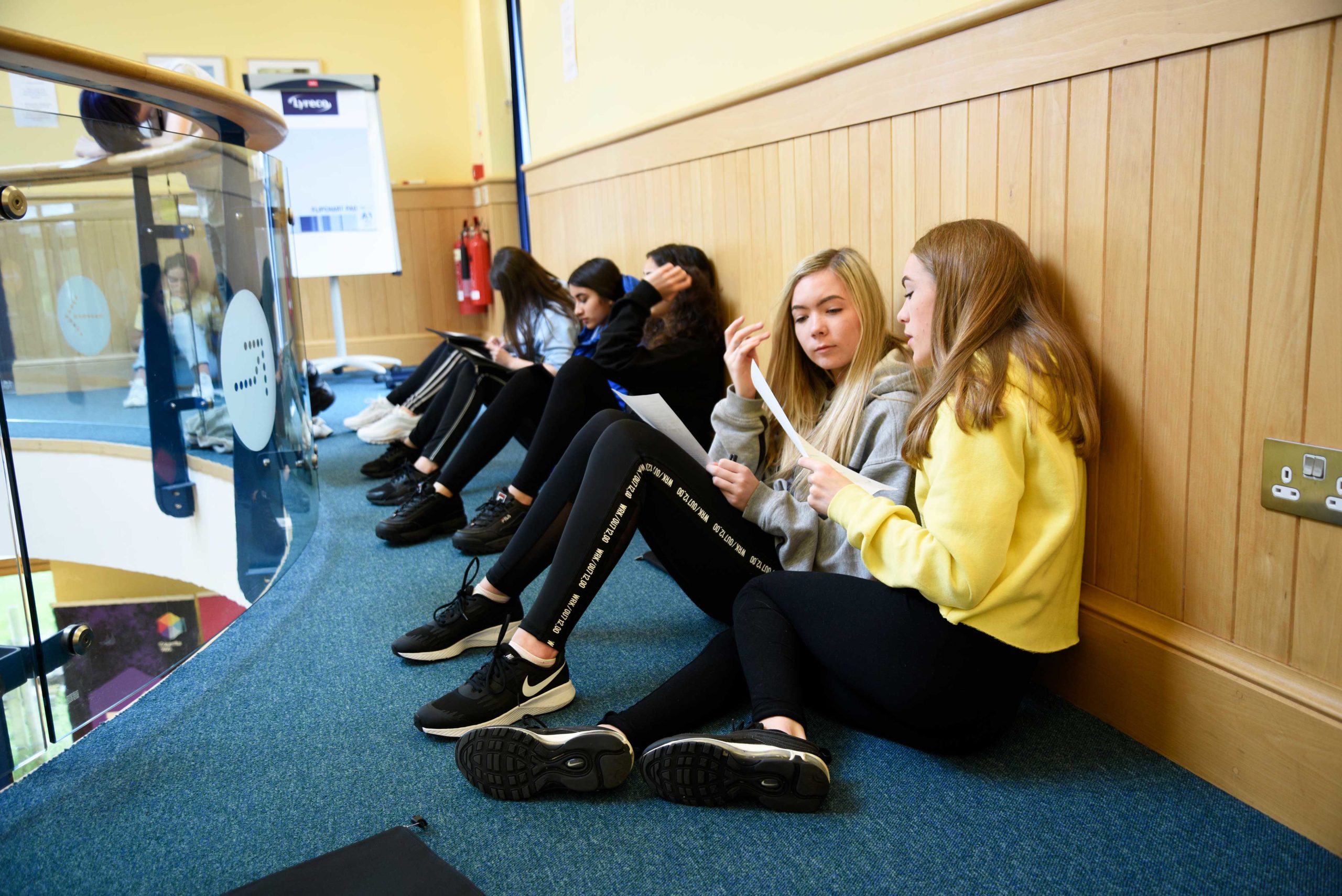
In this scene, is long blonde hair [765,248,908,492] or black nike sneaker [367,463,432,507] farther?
black nike sneaker [367,463,432,507]

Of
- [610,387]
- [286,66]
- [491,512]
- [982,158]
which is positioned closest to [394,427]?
[491,512]

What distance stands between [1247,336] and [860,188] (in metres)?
0.88

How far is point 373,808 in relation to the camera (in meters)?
1.24

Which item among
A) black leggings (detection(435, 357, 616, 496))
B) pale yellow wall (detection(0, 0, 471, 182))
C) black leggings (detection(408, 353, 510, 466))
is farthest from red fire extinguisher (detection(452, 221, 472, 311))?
black leggings (detection(435, 357, 616, 496))

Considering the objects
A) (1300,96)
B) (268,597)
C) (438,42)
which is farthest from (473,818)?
(438,42)

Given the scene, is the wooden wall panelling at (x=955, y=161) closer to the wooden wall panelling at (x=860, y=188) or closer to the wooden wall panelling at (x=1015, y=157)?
the wooden wall panelling at (x=1015, y=157)

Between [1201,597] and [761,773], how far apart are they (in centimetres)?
66

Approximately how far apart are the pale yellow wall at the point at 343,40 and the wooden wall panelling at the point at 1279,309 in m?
5.23

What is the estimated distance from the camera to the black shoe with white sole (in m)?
2.75

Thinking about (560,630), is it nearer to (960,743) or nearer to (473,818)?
(473,818)

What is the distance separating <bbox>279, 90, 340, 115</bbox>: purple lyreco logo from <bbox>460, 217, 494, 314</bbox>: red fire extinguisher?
3.25 feet

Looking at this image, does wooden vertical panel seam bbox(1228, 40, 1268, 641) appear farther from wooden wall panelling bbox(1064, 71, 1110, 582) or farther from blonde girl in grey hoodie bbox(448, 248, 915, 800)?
blonde girl in grey hoodie bbox(448, 248, 915, 800)

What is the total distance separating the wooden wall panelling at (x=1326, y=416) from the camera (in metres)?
0.99

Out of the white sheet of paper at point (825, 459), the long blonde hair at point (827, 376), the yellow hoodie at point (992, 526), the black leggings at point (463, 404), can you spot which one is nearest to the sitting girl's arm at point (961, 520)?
the yellow hoodie at point (992, 526)
